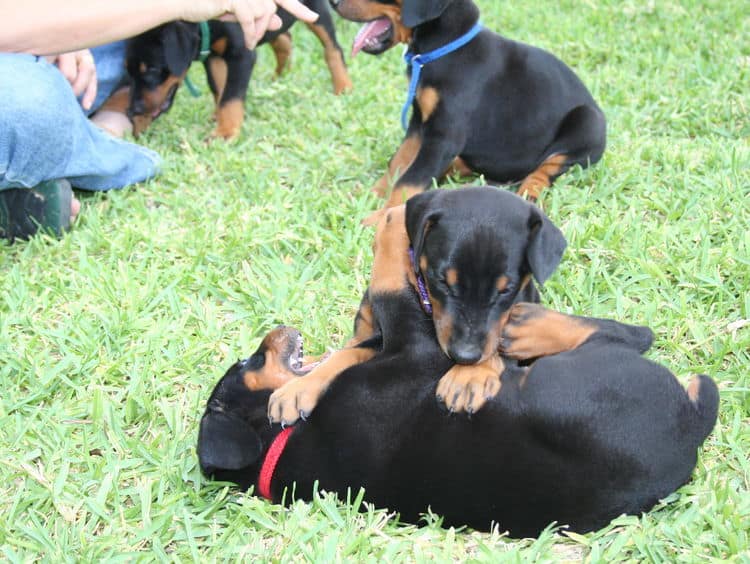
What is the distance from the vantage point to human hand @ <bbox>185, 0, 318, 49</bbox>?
4.08m

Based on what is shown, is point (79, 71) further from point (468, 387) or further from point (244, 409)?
point (468, 387)

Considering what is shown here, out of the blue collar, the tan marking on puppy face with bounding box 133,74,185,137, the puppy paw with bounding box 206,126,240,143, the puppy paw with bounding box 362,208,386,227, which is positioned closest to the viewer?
the puppy paw with bounding box 362,208,386,227

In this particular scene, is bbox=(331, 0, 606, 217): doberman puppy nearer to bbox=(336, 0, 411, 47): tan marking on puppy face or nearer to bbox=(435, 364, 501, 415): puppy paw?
bbox=(336, 0, 411, 47): tan marking on puppy face

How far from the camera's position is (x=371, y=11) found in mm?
4551

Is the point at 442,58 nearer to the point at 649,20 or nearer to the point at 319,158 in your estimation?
the point at 319,158

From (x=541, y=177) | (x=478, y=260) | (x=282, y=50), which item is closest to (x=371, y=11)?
(x=541, y=177)

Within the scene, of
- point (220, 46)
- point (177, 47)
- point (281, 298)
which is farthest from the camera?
point (220, 46)

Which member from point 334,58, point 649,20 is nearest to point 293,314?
point 334,58

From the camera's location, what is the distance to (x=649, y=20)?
718 centimetres

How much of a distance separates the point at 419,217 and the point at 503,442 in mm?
845

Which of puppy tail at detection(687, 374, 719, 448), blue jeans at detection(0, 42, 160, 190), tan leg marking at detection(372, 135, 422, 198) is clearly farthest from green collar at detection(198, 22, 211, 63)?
puppy tail at detection(687, 374, 719, 448)

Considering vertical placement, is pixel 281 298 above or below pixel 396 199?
below

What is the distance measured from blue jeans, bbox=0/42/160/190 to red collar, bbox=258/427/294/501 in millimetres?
2280

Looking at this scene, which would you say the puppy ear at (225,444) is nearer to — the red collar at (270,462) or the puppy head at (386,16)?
the red collar at (270,462)
